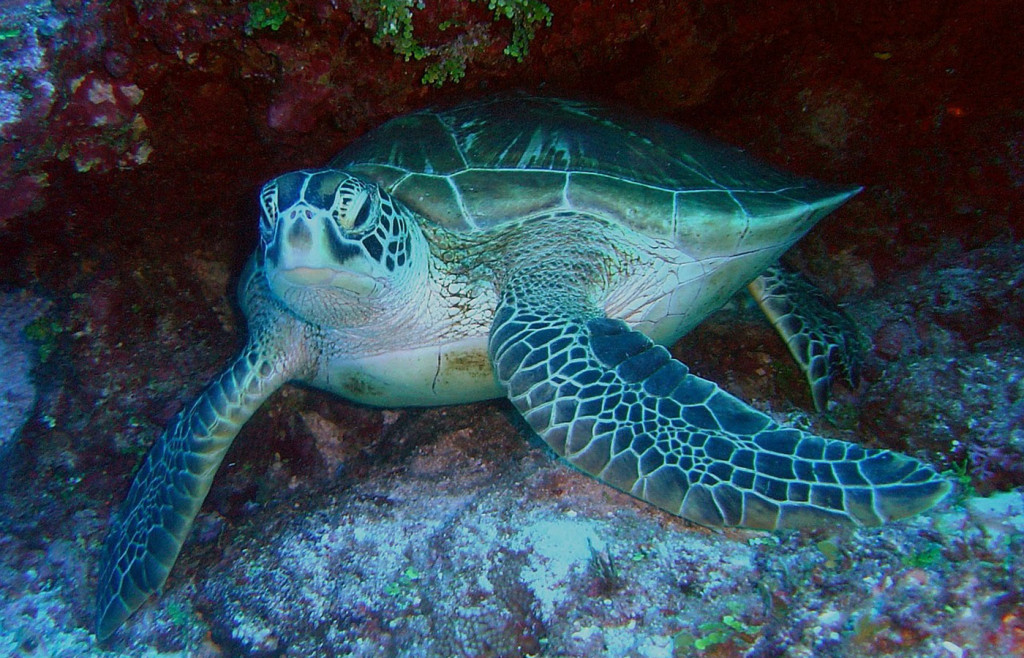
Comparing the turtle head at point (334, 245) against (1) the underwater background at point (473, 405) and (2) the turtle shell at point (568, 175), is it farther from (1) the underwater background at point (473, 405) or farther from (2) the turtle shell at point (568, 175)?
(1) the underwater background at point (473, 405)

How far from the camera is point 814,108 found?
10.9 ft

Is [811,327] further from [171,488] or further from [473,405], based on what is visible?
[171,488]

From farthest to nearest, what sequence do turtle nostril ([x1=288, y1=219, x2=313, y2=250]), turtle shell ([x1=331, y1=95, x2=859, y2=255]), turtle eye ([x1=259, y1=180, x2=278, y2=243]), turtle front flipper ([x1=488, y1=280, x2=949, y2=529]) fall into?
turtle shell ([x1=331, y1=95, x2=859, y2=255])
turtle eye ([x1=259, y1=180, x2=278, y2=243])
turtle nostril ([x1=288, y1=219, x2=313, y2=250])
turtle front flipper ([x1=488, y1=280, x2=949, y2=529])

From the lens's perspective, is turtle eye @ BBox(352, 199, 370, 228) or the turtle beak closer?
the turtle beak

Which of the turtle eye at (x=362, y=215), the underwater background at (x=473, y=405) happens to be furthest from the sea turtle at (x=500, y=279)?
the underwater background at (x=473, y=405)

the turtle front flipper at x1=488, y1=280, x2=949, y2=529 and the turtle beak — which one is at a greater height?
the turtle beak

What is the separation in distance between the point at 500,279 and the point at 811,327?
1.73 meters

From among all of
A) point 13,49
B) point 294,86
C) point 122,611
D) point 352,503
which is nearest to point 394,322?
point 352,503

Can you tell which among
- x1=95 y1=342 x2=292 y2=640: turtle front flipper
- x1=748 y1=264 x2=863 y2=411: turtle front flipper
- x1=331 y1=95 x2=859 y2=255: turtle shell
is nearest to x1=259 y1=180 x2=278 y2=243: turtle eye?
x1=331 y1=95 x2=859 y2=255: turtle shell

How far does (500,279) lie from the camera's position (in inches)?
112

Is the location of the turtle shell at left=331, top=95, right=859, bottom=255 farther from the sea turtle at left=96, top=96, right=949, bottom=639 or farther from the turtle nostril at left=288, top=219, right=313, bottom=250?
the turtle nostril at left=288, top=219, right=313, bottom=250

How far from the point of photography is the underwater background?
1684 millimetres

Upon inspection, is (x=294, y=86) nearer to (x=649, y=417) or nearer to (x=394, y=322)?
(x=394, y=322)

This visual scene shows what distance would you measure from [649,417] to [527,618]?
82 centimetres
